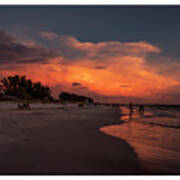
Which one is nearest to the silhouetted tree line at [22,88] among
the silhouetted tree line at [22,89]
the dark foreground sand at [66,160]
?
the silhouetted tree line at [22,89]

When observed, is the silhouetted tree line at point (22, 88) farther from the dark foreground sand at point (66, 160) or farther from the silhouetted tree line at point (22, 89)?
the dark foreground sand at point (66, 160)

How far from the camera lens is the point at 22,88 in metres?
76.6

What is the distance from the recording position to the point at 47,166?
14.0 ft

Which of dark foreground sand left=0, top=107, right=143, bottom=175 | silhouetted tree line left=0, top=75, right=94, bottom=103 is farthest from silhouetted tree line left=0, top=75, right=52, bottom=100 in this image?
dark foreground sand left=0, top=107, right=143, bottom=175

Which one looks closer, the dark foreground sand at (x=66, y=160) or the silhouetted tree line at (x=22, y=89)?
the dark foreground sand at (x=66, y=160)

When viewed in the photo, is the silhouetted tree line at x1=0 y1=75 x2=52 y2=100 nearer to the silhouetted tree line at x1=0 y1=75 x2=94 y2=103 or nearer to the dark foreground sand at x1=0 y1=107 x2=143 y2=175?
the silhouetted tree line at x1=0 y1=75 x2=94 y2=103

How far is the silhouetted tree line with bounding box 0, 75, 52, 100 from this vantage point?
74.1m

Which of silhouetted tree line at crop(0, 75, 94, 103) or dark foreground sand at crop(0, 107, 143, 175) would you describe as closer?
dark foreground sand at crop(0, 107, 143, 175)

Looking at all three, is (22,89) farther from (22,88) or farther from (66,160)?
(66,160)

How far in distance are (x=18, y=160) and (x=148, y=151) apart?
4810 millimetres

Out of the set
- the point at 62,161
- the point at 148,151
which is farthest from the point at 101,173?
the point at 148,151

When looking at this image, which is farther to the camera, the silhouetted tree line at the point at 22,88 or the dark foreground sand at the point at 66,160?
the silhouetted tree line at the point at 22,88

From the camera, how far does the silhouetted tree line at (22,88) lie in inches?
2916
